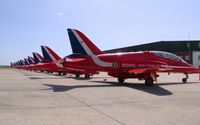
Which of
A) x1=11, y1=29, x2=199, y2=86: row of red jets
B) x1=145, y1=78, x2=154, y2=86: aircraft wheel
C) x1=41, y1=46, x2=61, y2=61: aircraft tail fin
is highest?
x1=41, y1=46, x2=61, y2=61: aircraft tail fin

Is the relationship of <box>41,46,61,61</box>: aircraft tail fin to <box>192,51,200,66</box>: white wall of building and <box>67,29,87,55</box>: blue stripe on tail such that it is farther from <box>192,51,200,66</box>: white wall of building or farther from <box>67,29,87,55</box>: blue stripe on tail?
<box>192,51,200,66</box>: white wall of building

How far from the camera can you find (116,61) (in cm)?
2148

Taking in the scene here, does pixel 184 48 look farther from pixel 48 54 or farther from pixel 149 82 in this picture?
pixel 149 82

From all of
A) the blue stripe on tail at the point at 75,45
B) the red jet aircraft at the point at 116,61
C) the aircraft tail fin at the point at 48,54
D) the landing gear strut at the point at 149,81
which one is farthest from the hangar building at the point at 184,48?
the blue stripe on tail at the point at 75,45

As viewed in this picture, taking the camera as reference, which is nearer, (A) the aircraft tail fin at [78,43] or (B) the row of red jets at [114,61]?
(B) the row of red jets at [114,61]

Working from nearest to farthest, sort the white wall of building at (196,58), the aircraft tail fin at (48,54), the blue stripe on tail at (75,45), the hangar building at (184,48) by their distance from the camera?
the blue stripe on tail at (75,45)
the aircraft tail fin at (48,54)
the white wall of building at (196,58)
the hangar building at (184,48)

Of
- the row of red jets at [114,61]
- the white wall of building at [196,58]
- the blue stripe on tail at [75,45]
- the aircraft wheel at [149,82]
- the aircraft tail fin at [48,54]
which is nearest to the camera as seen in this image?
the aircraft wheel at [149,82]

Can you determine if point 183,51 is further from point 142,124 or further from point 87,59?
point 142,124

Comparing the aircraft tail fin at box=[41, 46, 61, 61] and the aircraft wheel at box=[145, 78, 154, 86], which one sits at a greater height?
the aircraft tail fin at box=[41, 46, 61, 61]

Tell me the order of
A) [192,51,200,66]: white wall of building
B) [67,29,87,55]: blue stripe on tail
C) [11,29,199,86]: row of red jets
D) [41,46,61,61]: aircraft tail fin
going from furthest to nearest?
[192,51,200,66]: white wall of building, [41,46,61,61]: aircraft tail fin, [67,29,87,55]: blue stripe on tail, [11,29,199,86]: row of red jets

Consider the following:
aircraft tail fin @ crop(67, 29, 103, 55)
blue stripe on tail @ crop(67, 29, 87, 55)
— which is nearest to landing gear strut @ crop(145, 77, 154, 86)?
aircraft tail fin @ crop(67, 29, 103, 55)

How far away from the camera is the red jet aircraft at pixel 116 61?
21.0m

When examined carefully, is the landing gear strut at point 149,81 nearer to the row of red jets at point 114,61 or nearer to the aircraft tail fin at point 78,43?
the row of red jets at point 114,61

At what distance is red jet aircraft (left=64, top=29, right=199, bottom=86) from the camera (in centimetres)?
2095
